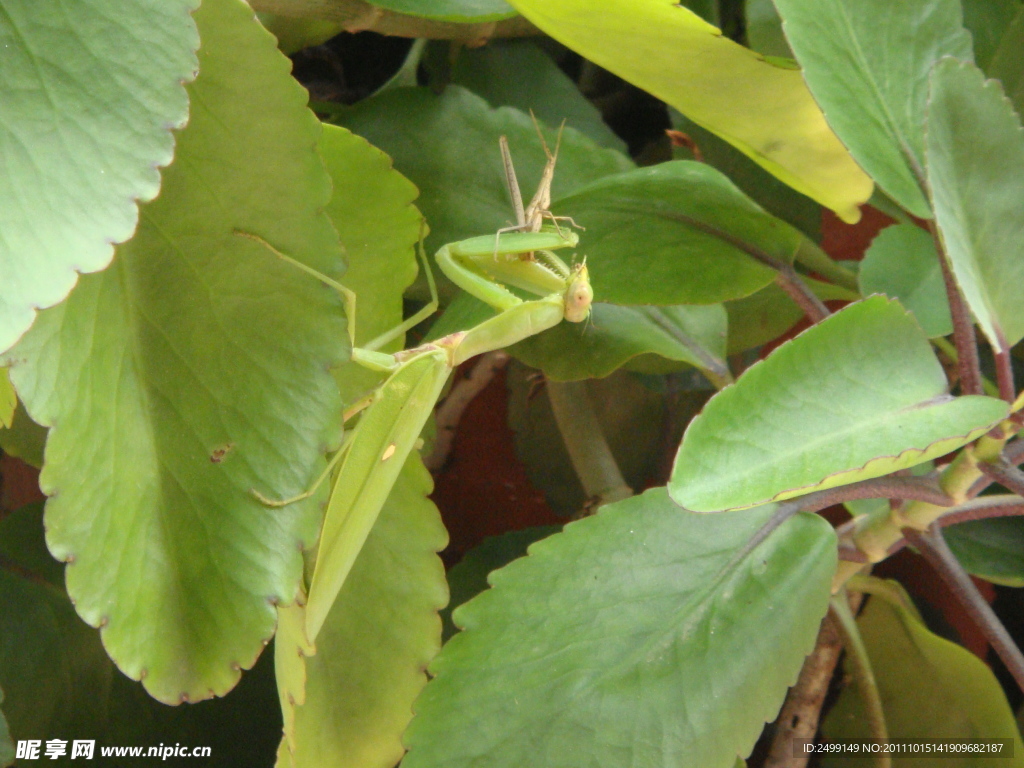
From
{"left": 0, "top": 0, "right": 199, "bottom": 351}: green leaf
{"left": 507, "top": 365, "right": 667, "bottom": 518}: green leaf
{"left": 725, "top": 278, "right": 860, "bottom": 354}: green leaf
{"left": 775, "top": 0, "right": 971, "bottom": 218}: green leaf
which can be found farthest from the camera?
{"left": 507, "top": 365, "right": 667, "bottom": 518}: green leaf

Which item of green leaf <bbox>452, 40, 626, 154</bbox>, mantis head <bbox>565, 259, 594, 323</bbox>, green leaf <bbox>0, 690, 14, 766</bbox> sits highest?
green leaf <bbox>452, 40, 626, 154</bbox>

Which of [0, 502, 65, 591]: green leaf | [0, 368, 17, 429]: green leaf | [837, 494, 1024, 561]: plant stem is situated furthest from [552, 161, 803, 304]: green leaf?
[0, 502, 65, 591]: green leaf

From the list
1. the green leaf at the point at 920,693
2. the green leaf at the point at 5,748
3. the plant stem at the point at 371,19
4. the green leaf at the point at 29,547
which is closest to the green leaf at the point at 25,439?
the green leaf at the point at 29,547

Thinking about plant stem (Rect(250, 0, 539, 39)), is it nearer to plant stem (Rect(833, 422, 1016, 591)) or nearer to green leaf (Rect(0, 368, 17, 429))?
green leaf (Rect(0, 368, 17, 429))

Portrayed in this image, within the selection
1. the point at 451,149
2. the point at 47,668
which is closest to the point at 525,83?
the point at 451,149

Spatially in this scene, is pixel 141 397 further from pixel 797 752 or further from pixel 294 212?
pixel 797 752

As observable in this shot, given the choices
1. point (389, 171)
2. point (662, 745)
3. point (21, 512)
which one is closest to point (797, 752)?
point (662, 745)
